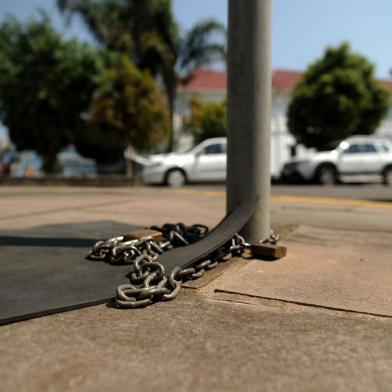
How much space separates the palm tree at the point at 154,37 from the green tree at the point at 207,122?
8530 millimetres

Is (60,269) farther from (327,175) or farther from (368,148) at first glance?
(368,148)

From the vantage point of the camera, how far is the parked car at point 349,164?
1589 cm

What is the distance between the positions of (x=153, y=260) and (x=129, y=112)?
42.5 feet

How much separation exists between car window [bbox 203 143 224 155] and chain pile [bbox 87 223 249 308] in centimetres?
1112

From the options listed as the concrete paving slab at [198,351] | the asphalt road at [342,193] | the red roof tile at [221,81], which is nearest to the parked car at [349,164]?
the asphalt road at [342,193]

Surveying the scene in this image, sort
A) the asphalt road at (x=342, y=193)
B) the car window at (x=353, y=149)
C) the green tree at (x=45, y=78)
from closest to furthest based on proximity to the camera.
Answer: the asphalt road at (x=342, y=193) < the car window at (x=353, y=149) < the green tree at (x=45, y=78)

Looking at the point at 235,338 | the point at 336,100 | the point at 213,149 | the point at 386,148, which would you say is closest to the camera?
the point at 235,338

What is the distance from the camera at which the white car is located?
1473cm

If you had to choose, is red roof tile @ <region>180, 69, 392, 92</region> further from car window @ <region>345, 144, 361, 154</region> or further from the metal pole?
the metal pole

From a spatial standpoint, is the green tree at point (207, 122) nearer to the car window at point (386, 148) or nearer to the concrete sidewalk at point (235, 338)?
the car window at point (386, 148)

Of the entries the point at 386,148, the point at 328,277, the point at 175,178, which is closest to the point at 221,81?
the point at 386,148

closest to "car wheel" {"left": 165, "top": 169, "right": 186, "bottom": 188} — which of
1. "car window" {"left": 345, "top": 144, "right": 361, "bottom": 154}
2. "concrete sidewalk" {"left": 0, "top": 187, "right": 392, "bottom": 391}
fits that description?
"car window" {"left": 345, "top": 144, "right": 361, "bottom": 154}

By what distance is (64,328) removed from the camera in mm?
2279

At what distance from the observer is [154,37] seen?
20578mm
